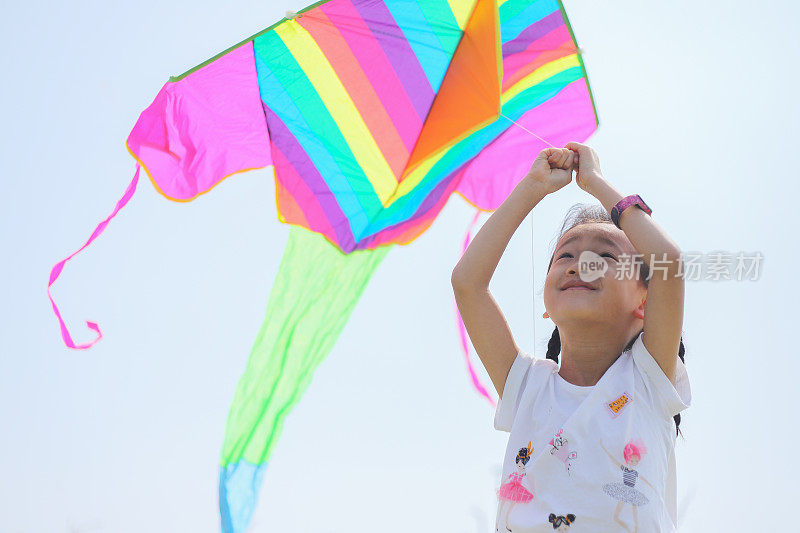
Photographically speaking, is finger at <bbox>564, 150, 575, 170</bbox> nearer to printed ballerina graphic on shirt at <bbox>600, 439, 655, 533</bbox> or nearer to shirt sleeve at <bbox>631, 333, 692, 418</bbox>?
shirt sleeve at <bbox>631, 333, 692, 418</bbox>

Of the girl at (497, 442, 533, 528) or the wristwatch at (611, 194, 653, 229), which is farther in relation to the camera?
the wristwatch at (611, 194, 653, 229)

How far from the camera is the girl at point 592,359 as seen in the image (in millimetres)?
1609

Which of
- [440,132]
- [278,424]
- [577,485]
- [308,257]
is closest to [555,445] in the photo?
[577,485]

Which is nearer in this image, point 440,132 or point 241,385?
point 241,385

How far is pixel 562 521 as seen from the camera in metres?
1.57

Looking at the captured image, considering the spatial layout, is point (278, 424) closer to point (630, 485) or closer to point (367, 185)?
point (367, 185)

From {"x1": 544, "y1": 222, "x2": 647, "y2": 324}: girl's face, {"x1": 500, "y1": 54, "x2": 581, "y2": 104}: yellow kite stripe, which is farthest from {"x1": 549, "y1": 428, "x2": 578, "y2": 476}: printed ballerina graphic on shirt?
{"x1": 500, "y1": 54, "x2": 581, "y2": 104}: yellow kite stripe

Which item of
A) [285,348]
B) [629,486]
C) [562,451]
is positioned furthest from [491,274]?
[285,348]

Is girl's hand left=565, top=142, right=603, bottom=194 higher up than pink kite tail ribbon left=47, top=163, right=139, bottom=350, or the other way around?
girl's hand left=565, top=142, right=603, bottom=194

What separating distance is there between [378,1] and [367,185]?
1.85 feet

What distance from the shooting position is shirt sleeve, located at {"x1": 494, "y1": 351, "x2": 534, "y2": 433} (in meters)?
1.85

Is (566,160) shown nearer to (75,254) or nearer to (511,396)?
(511,396)

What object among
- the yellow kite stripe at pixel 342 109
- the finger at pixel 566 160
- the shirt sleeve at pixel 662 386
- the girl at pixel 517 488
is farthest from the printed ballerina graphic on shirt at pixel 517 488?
A: the yellow kite stripe at pixel 342 109

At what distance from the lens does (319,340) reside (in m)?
2.35
